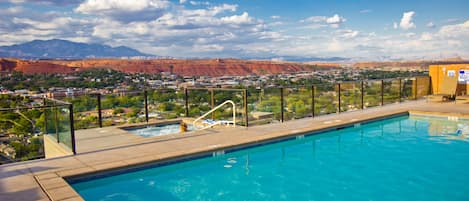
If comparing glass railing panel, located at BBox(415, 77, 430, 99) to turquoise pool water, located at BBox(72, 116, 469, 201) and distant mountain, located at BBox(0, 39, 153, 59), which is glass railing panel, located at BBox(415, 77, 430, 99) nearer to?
turquoise pool water, located at BBox(72, 116, 469, 201)

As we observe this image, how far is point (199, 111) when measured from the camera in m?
9.77

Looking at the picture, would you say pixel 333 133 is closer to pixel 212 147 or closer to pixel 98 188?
pixel 212 147

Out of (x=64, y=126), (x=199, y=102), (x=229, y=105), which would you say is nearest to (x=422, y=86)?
(x=229, y=105)

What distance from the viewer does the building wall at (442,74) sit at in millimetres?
13003

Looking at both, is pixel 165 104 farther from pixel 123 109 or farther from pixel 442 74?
pixel 442 74

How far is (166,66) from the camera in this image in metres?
40.9

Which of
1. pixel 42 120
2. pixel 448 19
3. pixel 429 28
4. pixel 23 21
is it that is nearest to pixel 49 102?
pixel 42 120

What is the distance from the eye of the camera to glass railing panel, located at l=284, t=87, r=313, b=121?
9469 millimetres

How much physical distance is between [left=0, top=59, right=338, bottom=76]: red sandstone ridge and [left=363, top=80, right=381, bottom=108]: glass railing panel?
84.8 ft

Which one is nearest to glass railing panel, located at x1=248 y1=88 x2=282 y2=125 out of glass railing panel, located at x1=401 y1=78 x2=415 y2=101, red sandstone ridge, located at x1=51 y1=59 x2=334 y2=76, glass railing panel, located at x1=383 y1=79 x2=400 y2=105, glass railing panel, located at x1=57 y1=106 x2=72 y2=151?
glass railing panel, located at x1=57 y1=106 x2=72 y2=151

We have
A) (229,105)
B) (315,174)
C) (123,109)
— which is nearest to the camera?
(315,174)

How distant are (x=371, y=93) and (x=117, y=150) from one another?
28.8ft

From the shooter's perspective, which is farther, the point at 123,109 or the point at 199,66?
the point at 199,66

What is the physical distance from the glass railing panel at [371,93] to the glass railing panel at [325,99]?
144cm
